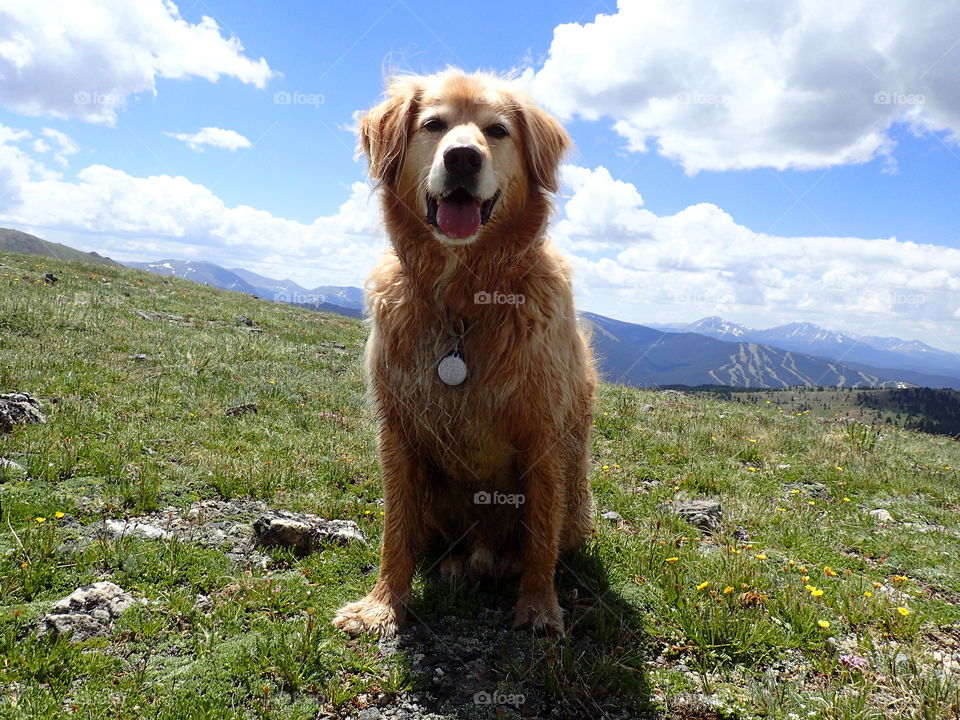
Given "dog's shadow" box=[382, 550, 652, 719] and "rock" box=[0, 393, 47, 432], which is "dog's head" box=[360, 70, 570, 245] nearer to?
"dog's shadow" box=[382, 550, 652, 719]

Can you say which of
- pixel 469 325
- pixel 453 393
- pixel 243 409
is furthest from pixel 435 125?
pixel 243 409

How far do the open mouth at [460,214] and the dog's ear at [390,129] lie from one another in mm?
557

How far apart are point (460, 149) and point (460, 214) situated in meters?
0.40

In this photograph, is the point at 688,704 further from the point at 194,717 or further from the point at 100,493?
the point at 100,493

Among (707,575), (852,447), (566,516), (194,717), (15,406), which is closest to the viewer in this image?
(194,717)

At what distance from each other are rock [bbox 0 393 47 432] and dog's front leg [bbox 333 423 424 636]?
4.41m

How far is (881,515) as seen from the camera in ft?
22.1

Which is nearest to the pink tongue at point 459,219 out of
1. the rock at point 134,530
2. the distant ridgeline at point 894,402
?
the rock at point 134,530

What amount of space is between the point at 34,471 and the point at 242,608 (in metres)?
2.86

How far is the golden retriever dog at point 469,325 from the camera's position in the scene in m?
3.87

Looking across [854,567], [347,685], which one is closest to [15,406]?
[347,685]

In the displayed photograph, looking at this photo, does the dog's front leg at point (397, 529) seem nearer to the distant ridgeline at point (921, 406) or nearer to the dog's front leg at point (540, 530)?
the dog's front leg at point (540, 530)

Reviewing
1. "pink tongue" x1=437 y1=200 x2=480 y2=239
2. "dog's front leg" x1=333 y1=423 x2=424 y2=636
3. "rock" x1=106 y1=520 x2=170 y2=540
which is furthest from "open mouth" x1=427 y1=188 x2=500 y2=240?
"rock" x1=106 y1=520 x2=170 y2=540

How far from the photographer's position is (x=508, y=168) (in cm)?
394
